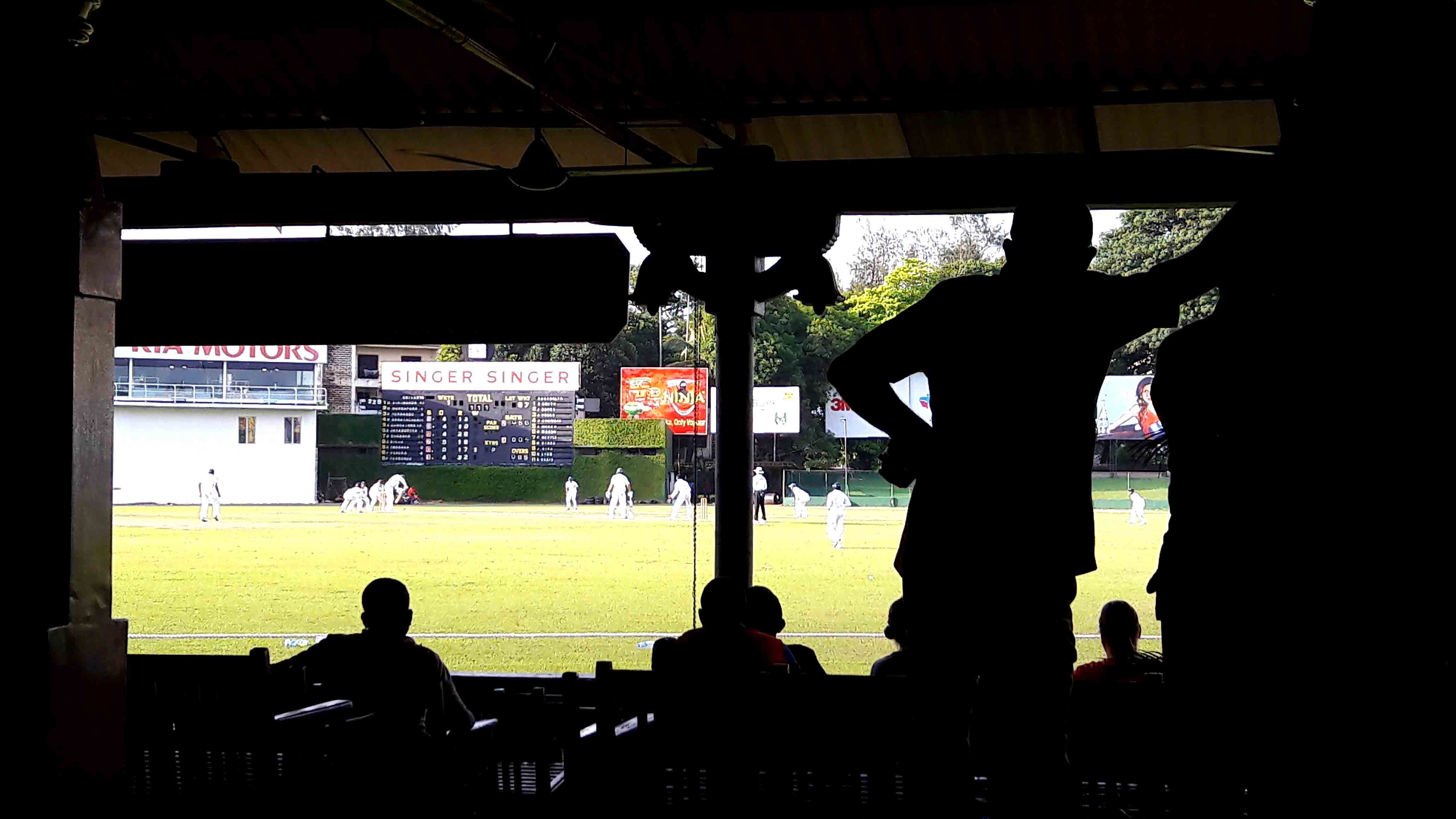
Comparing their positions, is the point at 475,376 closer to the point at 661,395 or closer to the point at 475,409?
the point at 475,409

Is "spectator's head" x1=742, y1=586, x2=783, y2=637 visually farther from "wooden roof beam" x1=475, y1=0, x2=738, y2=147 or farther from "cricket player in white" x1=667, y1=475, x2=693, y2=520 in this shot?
"cricket player in white" x1=667, y1=475, x2=693, y2=520

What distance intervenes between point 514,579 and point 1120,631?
1508 centimetres

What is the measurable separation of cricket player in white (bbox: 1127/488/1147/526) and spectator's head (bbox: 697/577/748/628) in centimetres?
2612

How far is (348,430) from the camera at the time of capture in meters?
36.2

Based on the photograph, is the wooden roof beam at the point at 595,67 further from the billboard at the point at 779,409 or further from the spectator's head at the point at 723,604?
the billboard at the point at 779,409

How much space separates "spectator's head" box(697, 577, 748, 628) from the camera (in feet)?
9.29

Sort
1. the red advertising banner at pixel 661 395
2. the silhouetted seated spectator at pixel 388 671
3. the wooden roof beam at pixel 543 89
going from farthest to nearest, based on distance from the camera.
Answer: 1. the red advertising banner at pixel 661 395
2. the wooden roof beam at pixel 543 89
3. the silhouetted seated spectator at pixel 388 671

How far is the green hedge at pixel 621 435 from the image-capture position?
35781 mm

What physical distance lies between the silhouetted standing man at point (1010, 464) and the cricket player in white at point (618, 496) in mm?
29242

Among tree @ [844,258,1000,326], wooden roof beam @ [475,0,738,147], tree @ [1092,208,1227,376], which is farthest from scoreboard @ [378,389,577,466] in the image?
wooden roof beam @ [475,0,738,147]

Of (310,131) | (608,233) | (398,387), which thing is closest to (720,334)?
(608,233)

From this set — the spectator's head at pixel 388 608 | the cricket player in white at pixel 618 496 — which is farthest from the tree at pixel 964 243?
the cricket player in white at pixel 618 496

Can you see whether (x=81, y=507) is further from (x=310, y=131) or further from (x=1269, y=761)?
(x=310, y=131)

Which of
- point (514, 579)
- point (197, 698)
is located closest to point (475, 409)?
point (514, 579)
